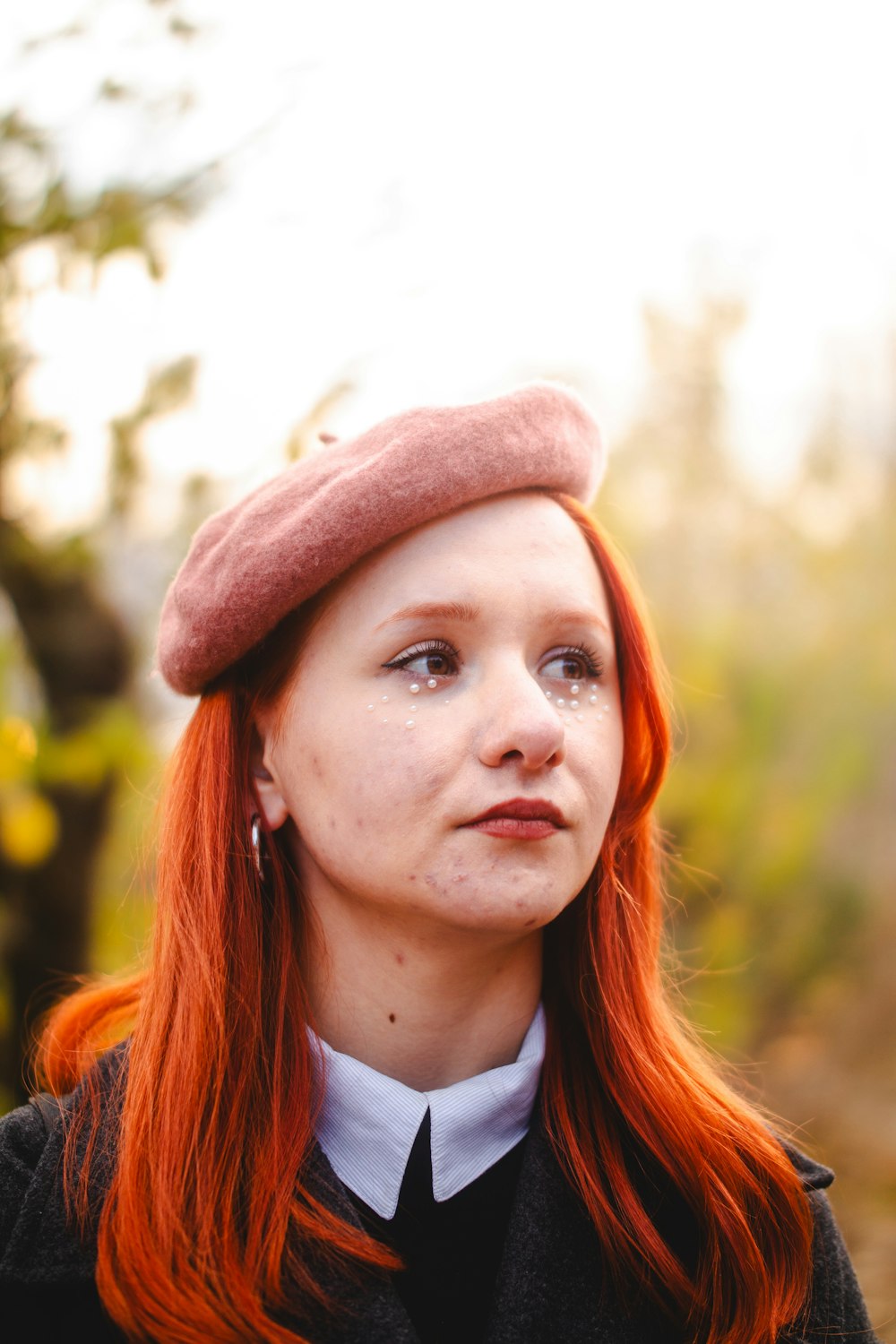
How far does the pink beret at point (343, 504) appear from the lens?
1.75 metres

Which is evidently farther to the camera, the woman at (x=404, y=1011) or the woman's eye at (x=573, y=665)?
the woman's eye at (x=573, y=665)

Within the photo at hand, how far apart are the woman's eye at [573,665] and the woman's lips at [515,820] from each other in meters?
0.26

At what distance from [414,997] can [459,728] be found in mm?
475

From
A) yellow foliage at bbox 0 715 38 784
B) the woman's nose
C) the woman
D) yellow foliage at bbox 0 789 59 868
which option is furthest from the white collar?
yellow foliage at bbox 0 789 59 868

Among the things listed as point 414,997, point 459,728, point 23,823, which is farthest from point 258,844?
point 23,823

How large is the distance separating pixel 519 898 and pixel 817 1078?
501cm

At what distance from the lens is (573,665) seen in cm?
191

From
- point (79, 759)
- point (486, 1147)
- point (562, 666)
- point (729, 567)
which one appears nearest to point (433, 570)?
point (562, 666)

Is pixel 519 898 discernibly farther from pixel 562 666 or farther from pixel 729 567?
pixel 729 567

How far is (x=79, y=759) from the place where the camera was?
2947mm

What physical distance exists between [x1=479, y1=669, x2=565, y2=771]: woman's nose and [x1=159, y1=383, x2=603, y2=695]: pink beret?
0.31 meters

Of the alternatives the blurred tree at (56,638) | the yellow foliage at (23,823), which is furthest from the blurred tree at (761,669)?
the yellow foliage at (23,823)

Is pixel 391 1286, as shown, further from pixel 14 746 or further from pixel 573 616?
pixel 14 746

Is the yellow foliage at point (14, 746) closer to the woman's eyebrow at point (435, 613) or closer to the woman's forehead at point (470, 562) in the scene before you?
the woman's forehead at point (470, 562)
